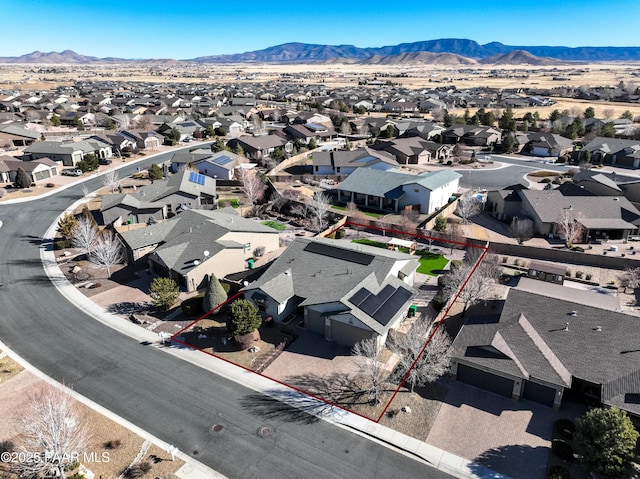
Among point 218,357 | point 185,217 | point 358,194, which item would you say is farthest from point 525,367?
point 358,194

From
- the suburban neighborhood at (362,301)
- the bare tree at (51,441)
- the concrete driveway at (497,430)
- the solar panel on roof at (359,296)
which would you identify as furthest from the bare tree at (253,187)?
the concrete driveway at (497,430)

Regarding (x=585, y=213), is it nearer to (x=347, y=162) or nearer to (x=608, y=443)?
(x=608, y=443)

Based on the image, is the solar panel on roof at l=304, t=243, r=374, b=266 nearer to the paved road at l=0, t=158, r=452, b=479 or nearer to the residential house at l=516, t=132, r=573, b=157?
the paved road at l=0, t=158, r=452, b=479

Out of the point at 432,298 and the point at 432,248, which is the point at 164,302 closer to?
the point at 432,298

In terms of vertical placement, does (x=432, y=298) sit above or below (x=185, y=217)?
below

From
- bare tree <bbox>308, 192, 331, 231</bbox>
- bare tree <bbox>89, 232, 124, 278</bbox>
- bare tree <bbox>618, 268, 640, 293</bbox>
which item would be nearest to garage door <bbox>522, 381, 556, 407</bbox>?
bare tree <bbox>618, 268, 640, 293</bbox>

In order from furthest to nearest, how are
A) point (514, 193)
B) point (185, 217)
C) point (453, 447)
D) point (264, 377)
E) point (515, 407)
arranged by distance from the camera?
point (514, 193) → point (185, 217) → point (264, 377) → point (515, 407) → point (453, 447)

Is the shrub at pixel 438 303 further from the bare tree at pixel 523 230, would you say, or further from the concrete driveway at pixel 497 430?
the bare tree at pixel 523 230
